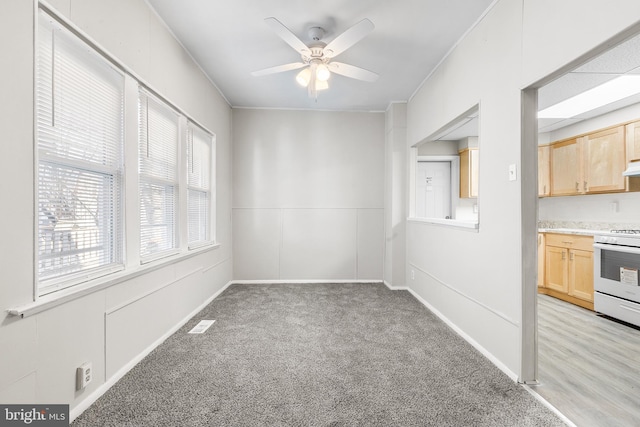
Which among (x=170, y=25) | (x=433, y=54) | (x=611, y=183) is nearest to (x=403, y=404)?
(x=433, y=54)

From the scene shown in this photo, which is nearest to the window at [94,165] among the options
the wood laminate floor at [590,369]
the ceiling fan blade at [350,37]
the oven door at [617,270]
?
the ceiling fan blade at [350,37]

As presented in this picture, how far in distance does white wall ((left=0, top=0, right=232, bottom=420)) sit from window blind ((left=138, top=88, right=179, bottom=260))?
0.18 m

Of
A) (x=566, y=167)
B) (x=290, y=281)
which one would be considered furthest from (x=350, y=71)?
(x=566, y=167)

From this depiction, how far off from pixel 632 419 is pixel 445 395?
96cm

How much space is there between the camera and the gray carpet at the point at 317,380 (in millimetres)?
1642

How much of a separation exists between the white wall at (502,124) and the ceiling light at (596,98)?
4.81ft

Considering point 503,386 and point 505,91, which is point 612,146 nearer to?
point 505,91

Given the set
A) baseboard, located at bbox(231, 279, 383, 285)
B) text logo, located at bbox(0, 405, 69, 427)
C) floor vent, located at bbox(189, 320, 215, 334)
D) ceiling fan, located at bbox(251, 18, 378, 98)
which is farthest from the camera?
baseboard, located at bbox(231, 279, 383, 285)

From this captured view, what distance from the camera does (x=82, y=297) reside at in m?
1.67

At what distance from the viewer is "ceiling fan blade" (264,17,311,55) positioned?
2.07m

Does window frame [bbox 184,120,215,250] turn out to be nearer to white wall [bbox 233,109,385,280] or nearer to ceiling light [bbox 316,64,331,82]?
white wall [bbox 233,109,385,280]

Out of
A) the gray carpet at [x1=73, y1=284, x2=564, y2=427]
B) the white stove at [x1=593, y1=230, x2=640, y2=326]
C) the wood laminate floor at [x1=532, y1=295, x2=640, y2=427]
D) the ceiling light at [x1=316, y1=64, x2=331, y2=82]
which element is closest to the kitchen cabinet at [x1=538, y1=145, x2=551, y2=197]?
the white stove at [x1=593, y1=230, x2=640, y2=326]

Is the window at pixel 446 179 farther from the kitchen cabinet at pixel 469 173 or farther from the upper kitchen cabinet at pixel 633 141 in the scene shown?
the upper kitchen cabinet at pixel 633 141

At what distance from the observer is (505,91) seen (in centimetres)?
215
